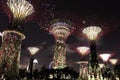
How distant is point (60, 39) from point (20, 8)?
91.2 feet

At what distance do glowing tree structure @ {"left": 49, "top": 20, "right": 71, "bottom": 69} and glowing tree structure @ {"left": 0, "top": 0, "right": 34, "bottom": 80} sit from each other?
25.3 meters

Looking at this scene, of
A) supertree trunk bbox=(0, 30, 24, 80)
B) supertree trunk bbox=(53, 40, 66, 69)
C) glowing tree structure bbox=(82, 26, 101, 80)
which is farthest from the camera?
supertree trunk bbox=(53, 40, 66, 69)

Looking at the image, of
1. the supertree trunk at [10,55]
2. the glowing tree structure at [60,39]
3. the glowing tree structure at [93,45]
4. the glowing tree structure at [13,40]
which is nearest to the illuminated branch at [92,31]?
the glowing tree structure at [93,45]

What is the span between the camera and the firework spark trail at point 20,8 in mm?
42625

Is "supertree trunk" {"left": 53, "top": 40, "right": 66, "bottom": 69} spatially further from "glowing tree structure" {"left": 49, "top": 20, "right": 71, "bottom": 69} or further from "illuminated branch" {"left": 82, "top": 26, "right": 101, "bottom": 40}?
"illuminated branch" {"left": 82, "top": 26, "right": 101, "bottom": 40}

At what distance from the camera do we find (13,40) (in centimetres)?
4262

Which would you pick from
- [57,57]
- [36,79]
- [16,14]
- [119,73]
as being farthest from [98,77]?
[119,73]

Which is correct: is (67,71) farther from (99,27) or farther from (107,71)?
(107,71)

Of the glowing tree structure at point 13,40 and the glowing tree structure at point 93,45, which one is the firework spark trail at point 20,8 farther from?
the glowing tree structure at point 93,45

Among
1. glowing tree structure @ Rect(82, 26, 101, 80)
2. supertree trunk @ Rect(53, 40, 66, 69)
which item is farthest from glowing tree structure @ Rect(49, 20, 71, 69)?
glowing tree structure @ Rect(82, 26, 101, 80)

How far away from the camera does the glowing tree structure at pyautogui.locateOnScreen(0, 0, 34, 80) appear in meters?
40.7

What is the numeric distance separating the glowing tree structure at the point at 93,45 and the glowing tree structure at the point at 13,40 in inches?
772

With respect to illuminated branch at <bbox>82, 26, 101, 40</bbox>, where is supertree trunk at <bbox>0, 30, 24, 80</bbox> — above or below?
below

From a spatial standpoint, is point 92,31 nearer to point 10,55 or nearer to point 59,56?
point 59,56
